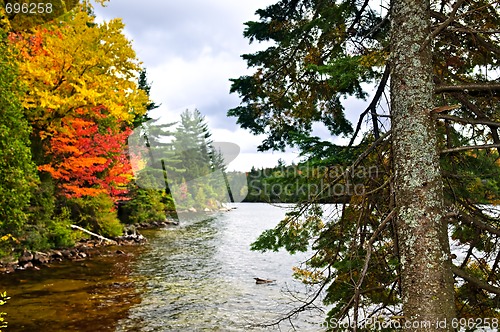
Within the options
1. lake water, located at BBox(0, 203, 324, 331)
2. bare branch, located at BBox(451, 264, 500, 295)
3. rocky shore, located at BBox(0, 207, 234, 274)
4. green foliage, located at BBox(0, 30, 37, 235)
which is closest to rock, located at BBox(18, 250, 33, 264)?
rocky shore, located at BBox(0, 207, 234, 274)

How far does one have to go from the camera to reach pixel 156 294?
10.3m

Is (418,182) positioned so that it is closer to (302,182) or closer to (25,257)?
(302,182)

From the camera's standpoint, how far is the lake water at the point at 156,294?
8094 millimetres

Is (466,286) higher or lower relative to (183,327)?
higher

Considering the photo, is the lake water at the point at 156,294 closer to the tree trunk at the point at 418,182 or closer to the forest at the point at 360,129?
the forest at the point at 360,129

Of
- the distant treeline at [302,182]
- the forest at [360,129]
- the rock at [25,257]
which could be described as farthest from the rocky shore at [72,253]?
the distant treeline at [302,182]

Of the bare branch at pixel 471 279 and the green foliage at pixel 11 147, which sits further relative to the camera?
the green foliage at pixel 11 147

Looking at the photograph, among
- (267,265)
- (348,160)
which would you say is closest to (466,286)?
(348,160)

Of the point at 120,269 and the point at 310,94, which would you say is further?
the point at 120,269

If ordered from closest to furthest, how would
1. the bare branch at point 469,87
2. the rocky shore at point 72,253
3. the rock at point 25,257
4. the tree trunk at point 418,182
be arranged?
the tree trunk at point 418,182 → the bare branch at point 469,87 → the rocky shore at point 72,253 → the rock at point 25,257

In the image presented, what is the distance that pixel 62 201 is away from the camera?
17.1 m

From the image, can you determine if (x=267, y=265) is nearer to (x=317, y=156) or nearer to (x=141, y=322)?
(x=141, y=322)

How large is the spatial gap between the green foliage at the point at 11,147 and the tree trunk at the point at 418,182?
1059 cm

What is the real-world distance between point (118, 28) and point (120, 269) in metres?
8.28
